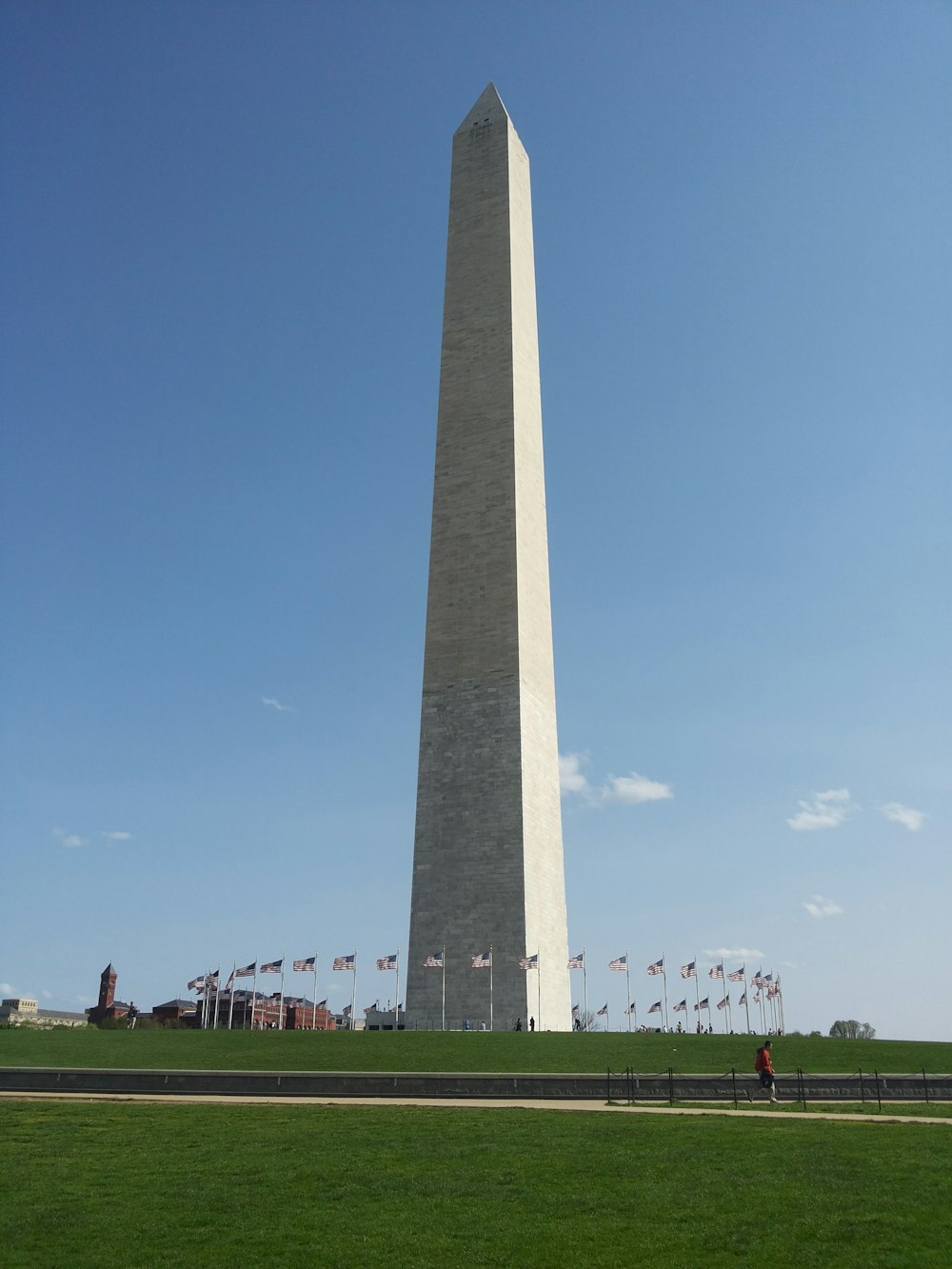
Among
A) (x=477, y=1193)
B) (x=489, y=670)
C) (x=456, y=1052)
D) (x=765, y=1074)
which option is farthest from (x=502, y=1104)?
(x=489, y=670)

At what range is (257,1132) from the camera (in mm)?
18656

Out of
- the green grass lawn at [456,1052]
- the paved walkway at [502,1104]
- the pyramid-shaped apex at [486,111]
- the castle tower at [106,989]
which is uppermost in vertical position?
the pyramid-shaped apex at [486,111]

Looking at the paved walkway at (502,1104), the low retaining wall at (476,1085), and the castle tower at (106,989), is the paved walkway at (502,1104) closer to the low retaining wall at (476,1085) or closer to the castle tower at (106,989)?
the low retaining wall at (476,1085)

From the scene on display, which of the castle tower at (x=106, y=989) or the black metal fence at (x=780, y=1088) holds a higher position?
the castle tower at (x=106, y=989)

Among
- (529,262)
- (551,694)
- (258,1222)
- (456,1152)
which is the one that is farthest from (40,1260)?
(529,262)

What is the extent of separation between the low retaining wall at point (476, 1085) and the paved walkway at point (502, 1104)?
0.49 metres

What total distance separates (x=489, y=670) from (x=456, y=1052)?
62.8 feet

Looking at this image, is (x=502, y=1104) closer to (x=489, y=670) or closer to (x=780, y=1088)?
(x=780, y=1088)

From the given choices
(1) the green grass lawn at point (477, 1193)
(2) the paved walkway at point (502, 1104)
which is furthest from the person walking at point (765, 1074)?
(1) the green grass lawn at point (477, 1193)

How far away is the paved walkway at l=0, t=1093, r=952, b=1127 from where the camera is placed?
2019 cm

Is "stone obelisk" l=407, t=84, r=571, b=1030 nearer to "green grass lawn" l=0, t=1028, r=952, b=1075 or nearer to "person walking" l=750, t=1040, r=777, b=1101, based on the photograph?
"green grass lawn" l=0, t=1028, r=952, b=1075

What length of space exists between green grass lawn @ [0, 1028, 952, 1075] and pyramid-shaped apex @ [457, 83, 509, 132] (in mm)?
44520

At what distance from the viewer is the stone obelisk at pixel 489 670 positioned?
146 feet

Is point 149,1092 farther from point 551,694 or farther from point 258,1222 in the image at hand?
point 551,694
